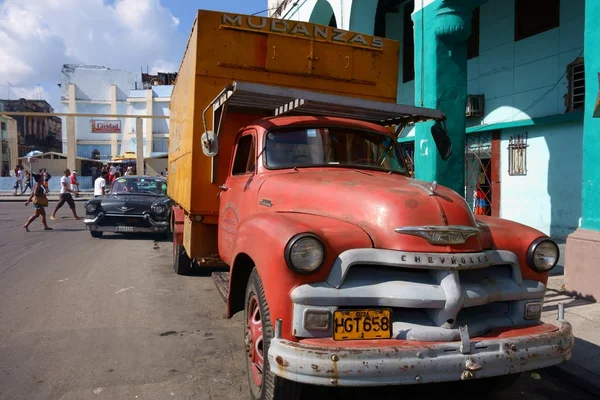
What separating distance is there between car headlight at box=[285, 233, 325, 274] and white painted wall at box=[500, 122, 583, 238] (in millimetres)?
8596

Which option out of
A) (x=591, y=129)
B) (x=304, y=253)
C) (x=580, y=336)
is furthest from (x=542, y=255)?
(x=591, y=129)

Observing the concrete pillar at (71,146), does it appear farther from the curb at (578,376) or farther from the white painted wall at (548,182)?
the curb at (578,376)

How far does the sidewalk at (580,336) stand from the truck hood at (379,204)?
1.66 metres

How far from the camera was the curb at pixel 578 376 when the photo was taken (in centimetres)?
355

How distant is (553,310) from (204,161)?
14.1 feet

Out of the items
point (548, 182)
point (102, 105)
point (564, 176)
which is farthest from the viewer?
point (102, 105)

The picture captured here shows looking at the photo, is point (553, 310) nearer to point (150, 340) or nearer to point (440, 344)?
point (440, 344)

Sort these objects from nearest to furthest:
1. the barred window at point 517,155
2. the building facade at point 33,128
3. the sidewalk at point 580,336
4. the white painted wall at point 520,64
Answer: the sidewalk at point 580,336 → the white painted wall at point 520,64 → the barred window at point 517,155 → the building facade at point 33,128

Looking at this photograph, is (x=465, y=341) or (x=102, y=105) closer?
(x=465, y=341)

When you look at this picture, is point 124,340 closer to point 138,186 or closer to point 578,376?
point 578,376

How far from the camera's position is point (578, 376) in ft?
12.2

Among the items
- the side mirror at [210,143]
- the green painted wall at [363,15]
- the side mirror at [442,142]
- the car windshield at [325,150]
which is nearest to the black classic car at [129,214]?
the green painted wall at [363,15]

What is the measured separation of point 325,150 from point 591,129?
377 centimetres

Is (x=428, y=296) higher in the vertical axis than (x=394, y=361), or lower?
higher
